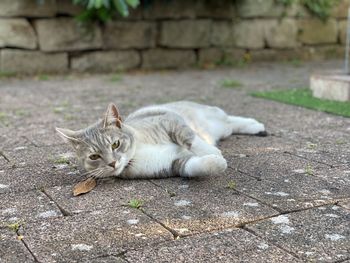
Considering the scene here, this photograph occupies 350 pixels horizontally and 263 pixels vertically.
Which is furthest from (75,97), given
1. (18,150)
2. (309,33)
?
(309,33)

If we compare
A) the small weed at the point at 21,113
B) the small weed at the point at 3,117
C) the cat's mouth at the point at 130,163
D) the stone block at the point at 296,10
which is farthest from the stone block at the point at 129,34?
the cat's mouth at the point at 130,163

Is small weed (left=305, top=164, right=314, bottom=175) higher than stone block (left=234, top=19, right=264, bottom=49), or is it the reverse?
stone block (left=234, top=19, right=264, bottom=49)

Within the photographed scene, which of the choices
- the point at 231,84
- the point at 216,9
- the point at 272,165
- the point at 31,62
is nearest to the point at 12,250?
the point at 272,165

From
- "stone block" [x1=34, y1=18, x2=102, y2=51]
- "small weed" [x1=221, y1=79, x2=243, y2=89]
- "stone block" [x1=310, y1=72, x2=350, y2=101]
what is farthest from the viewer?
"stone block" [x1=34, y1=18, x2=102, y2=51]

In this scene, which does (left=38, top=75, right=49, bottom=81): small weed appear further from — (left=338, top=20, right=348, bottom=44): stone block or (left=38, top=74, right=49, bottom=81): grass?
(left=338, top=20, right=348, bottom=44): stone block

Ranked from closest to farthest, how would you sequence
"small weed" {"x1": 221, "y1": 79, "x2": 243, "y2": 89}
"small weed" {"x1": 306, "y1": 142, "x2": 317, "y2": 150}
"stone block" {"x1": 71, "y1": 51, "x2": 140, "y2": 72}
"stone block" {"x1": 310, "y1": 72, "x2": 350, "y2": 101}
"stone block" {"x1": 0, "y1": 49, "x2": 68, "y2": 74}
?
1. "small weed" {"x1": 306, "y1": 142, "x2": 317, "y2": 150}
2. "stone block" {"x1": 310, "y1": 72, "x2": 350, "y2": 101}
3. "small weed" {"x1": 221, "y1": 79, "x2": 243, "y2": 89}
4. "stone block" {"x1": 0, "y1": 49, "x2": 68, "y2": 74}
5. "stone block" {"x1": 71, "y1": 51, "x2": 140, "y2": 72}

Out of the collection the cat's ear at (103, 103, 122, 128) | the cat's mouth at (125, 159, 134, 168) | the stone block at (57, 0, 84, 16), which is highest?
the stone block at (57, 0, 84, 16)

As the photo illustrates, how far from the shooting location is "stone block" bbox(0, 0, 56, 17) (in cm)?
711

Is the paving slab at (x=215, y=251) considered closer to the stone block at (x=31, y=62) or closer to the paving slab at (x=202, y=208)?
the paving slab at (x=202, y=208)

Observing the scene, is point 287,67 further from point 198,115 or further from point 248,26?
point 198,115

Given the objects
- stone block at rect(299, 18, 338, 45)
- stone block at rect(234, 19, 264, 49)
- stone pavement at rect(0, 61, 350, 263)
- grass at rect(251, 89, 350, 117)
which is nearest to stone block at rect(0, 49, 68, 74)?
stone block at rect(234, 19, 264, 49)

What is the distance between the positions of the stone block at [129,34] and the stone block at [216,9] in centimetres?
84

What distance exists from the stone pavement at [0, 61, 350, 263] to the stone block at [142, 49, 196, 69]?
3.70 metres

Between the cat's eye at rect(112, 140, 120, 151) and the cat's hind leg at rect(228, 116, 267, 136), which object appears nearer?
the cat's eye at rect(112, 140, 120, 151)
